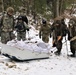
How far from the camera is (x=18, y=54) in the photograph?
9727 millimetres

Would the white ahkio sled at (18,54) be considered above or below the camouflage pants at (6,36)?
below

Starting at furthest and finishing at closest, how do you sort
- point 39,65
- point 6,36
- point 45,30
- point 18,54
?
point 45,30, point 6,36, point 18,54, point 39,65

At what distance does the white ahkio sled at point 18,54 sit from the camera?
9602 millimetres

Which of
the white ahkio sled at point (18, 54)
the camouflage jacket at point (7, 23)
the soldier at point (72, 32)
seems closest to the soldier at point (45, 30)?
the soldier at point (72, 32)

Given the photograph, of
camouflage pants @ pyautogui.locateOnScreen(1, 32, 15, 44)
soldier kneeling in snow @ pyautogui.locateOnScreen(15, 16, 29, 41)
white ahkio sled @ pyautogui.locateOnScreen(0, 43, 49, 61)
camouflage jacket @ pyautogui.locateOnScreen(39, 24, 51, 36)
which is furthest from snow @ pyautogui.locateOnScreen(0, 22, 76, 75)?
camouflage jacket @ pyautogui.locateOnScreen(39, 24, 51, 36)

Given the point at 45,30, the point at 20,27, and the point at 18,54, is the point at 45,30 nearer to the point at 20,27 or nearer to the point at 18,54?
the point at 20,27

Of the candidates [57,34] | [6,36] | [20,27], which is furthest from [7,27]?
[57,34]

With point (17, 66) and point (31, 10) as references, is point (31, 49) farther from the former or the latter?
point (31, 10)

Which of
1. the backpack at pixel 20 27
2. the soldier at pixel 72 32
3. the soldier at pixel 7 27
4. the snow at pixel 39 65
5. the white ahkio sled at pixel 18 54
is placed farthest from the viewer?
the backpack at pixel 20 27

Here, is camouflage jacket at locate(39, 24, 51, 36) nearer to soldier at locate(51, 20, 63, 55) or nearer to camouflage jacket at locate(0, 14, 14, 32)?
soldier at locate(51, 20, 63, 55)

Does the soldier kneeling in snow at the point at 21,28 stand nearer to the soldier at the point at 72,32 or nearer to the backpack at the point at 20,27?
the backpack at the point at 20,27

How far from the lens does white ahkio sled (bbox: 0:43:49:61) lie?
960cm

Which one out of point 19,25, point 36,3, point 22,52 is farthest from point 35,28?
point 22,52

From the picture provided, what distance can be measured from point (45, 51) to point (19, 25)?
1.65 metres
